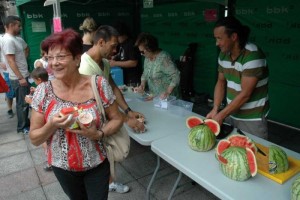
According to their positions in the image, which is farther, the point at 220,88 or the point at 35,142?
the point at 220,88

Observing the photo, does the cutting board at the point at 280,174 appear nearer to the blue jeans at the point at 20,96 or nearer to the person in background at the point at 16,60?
the person in background at the point at 16,60

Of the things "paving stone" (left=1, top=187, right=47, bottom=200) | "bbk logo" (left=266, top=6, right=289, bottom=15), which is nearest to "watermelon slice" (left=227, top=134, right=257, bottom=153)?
"paving stone" (left=1, top=187, right=47, bottom=200)

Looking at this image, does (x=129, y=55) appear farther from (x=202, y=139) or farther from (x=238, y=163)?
(x=238, y=163)

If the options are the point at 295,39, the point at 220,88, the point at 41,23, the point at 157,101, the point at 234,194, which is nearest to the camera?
the point at 234,194

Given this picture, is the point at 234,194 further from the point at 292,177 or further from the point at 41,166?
the point at 41,166

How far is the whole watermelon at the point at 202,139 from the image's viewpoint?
2.19m

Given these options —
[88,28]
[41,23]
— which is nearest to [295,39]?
[88,28]

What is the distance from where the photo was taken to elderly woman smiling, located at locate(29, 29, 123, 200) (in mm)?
1718

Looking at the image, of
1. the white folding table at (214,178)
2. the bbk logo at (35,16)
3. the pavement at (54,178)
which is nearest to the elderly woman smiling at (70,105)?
the white folding table at (214,178)

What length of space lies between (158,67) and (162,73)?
11 centimetres

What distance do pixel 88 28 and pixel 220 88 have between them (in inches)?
89.8

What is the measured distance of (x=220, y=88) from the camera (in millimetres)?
3137

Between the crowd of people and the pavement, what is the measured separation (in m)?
0.29

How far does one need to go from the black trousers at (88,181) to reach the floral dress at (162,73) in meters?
2.11
